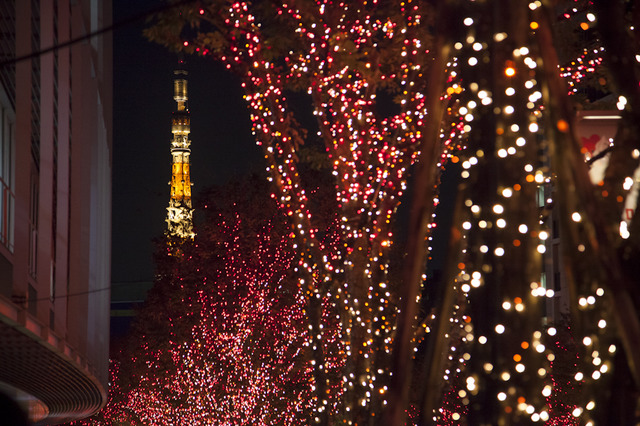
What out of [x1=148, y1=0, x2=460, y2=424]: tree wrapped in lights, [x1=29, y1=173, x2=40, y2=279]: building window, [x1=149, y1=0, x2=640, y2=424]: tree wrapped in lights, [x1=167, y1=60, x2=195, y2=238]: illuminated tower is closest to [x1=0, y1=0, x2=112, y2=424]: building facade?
[x1=29, y1=173, x2=40, y2=279]: building window

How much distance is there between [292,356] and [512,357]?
22.1 metres

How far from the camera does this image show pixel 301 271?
10.6 metres

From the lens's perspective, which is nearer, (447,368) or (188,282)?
(447,368)

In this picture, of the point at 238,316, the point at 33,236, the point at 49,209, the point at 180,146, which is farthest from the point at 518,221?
the point at 180,146

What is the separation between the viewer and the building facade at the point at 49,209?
518 inches

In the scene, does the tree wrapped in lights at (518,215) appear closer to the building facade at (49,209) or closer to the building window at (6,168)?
the building facade at (49,209)

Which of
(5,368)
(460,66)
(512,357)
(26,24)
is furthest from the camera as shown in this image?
(5,368)

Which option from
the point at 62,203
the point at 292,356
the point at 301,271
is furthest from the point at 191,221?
the point at 301,271

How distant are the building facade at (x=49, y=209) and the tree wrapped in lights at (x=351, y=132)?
2.29 m

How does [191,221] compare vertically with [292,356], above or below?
above

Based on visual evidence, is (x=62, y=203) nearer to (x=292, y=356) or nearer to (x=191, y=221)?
(x=292, y=356)

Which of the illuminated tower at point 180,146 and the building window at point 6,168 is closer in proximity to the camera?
the building window at point 6,168

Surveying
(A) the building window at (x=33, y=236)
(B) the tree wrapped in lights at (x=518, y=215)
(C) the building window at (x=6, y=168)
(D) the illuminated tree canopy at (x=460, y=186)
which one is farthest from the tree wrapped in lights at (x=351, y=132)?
(A) the building window at (x=33, y=236)

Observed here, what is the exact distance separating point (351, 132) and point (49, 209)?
7.32m
